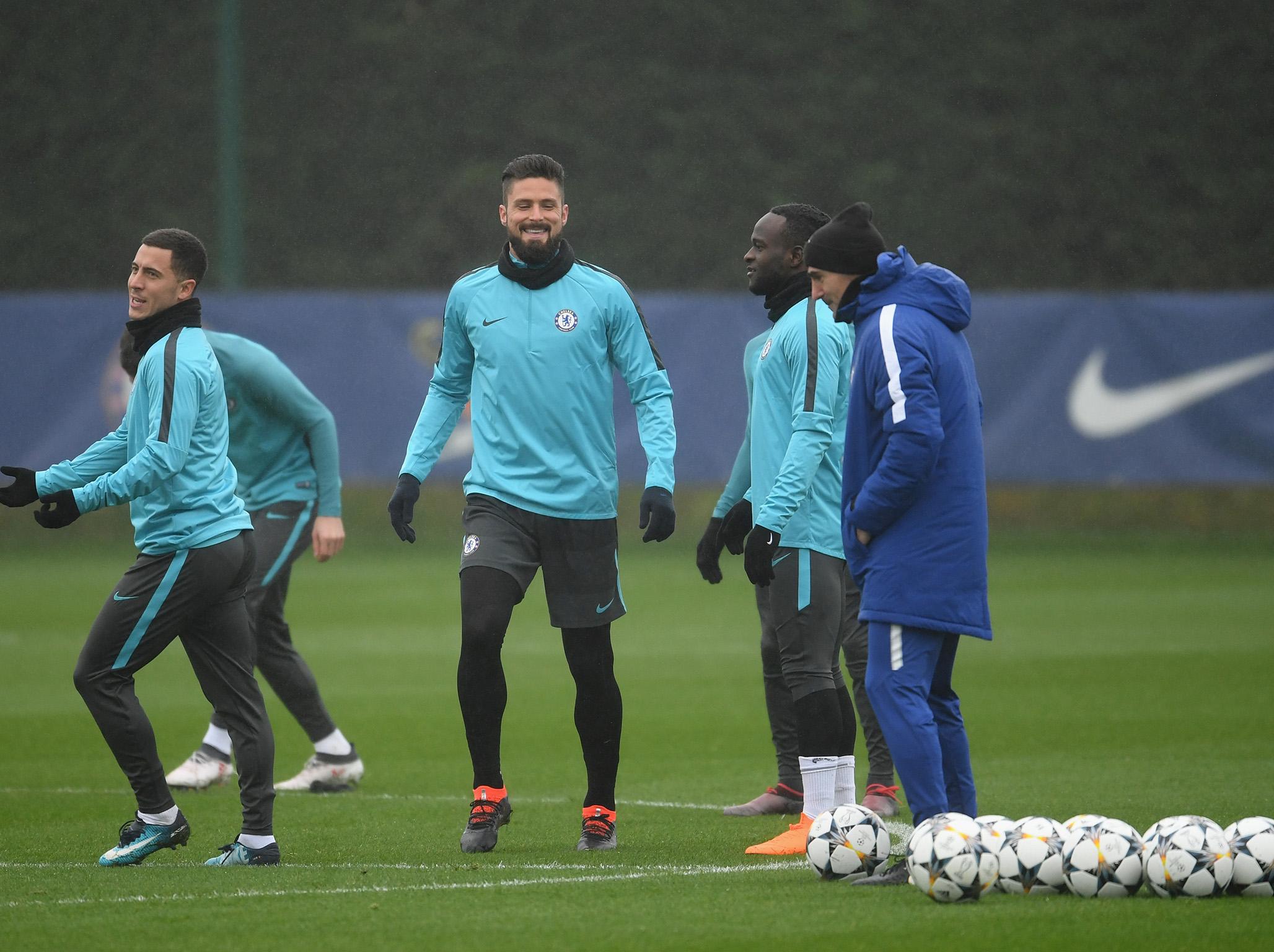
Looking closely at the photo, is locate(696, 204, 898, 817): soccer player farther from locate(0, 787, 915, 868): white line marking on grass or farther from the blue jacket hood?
the blue jacket hood

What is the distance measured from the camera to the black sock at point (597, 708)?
23.6ft

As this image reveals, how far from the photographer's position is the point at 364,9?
101ft

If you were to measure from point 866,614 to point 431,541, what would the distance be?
19690mm

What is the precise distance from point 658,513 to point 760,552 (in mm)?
411

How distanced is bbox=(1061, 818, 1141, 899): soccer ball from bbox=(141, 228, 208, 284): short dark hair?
3.66 meters

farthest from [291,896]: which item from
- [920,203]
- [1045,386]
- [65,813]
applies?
[920,203]

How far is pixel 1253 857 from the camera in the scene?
5.90 metres

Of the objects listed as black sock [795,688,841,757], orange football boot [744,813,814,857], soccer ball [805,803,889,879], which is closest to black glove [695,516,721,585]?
black sock [795,688,841,757]

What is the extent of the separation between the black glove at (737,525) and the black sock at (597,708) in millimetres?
630

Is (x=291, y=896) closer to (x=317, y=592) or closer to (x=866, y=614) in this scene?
(x=866, y=614)

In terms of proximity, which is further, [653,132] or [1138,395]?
[653,132]

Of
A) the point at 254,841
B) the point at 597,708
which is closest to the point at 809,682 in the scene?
the point at 597,708

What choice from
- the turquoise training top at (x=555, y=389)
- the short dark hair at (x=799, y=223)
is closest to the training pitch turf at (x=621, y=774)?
the turquoise training top at (x=555, y=389)

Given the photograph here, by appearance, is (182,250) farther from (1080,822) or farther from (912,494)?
(1080,822)
